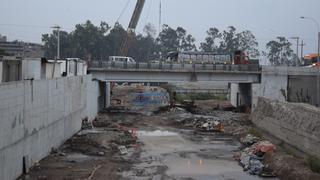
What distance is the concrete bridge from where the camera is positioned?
73500mm

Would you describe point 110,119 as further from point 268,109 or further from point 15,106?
point 15,106

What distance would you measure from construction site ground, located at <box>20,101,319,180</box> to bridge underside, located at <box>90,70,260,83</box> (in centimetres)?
737

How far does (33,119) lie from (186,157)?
13.5 metres

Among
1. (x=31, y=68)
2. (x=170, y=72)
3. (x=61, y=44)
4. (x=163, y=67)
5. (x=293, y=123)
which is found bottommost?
(x=293, y=123)

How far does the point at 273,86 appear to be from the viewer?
7775cm

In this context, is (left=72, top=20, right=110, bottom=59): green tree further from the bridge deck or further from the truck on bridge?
the bridge deck

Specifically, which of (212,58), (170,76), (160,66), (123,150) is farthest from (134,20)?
(123,150)

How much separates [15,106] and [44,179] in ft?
14.3

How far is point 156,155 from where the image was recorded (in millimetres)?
43469

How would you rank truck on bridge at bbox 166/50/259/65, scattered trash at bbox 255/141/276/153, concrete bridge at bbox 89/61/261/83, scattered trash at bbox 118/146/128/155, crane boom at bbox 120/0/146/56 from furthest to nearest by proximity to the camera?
crane boom at bbox 120/0/146/56, truck on bridge at bbox 166/50/259/65, concrete bridge at bbox 89/61/261/83, scattered trash at bbox 118/146/128/155, scattered trash at bbox 255/141/276/153

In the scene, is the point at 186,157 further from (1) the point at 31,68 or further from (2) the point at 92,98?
(2) the point at 92,98

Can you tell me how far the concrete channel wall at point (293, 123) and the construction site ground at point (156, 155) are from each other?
9.34ft

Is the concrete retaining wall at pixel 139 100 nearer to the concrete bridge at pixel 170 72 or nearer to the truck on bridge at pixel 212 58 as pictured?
the truck on bridge at pixel 212 58

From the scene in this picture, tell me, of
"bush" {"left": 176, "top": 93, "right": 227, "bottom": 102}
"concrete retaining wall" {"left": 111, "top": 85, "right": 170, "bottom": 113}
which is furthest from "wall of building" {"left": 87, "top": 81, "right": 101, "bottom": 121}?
"bush" {"left": 176, "top": 93, "right": 227, "bottom": 102}
